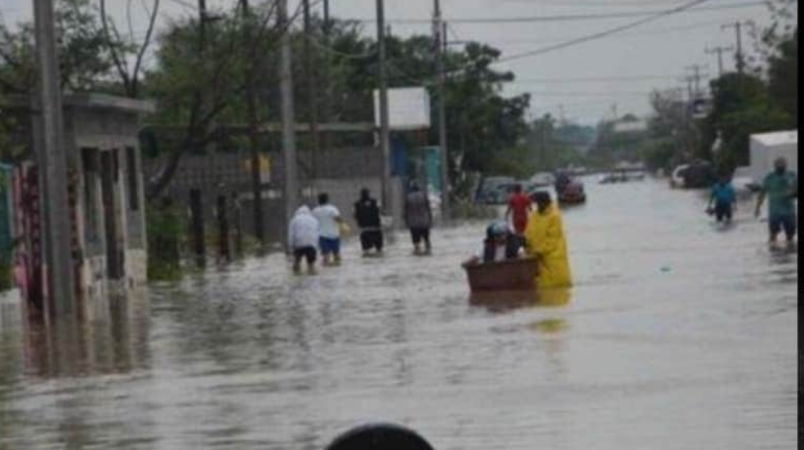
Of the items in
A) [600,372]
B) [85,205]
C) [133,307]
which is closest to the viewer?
[600,372]

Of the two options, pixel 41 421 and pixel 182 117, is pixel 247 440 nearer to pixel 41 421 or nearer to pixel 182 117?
pixel 41 421

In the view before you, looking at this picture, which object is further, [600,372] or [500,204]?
[500,204]

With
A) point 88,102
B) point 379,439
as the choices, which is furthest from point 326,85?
point 379,439

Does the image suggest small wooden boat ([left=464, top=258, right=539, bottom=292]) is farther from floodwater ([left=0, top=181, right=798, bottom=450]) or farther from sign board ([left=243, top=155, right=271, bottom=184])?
sign board ([left=243, top=155, right=271, bottom=184])

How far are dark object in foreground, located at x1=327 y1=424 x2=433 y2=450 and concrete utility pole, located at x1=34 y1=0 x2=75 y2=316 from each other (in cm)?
1995

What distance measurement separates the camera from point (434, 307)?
2750cm

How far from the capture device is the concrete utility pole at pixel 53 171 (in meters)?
27.9

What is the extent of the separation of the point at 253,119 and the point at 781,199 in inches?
715

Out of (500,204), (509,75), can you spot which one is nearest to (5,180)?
(500,204)

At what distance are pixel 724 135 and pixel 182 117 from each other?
Result: 199ft

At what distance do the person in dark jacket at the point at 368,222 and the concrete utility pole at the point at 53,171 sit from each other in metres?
18.0

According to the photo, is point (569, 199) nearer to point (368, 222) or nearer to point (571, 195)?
point (571, 195)

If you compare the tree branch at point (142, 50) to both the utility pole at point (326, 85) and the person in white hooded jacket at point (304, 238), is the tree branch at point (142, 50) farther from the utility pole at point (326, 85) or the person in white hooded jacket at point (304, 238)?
the utility pole at point (326, 85)

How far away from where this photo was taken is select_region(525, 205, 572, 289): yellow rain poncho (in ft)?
95.2
